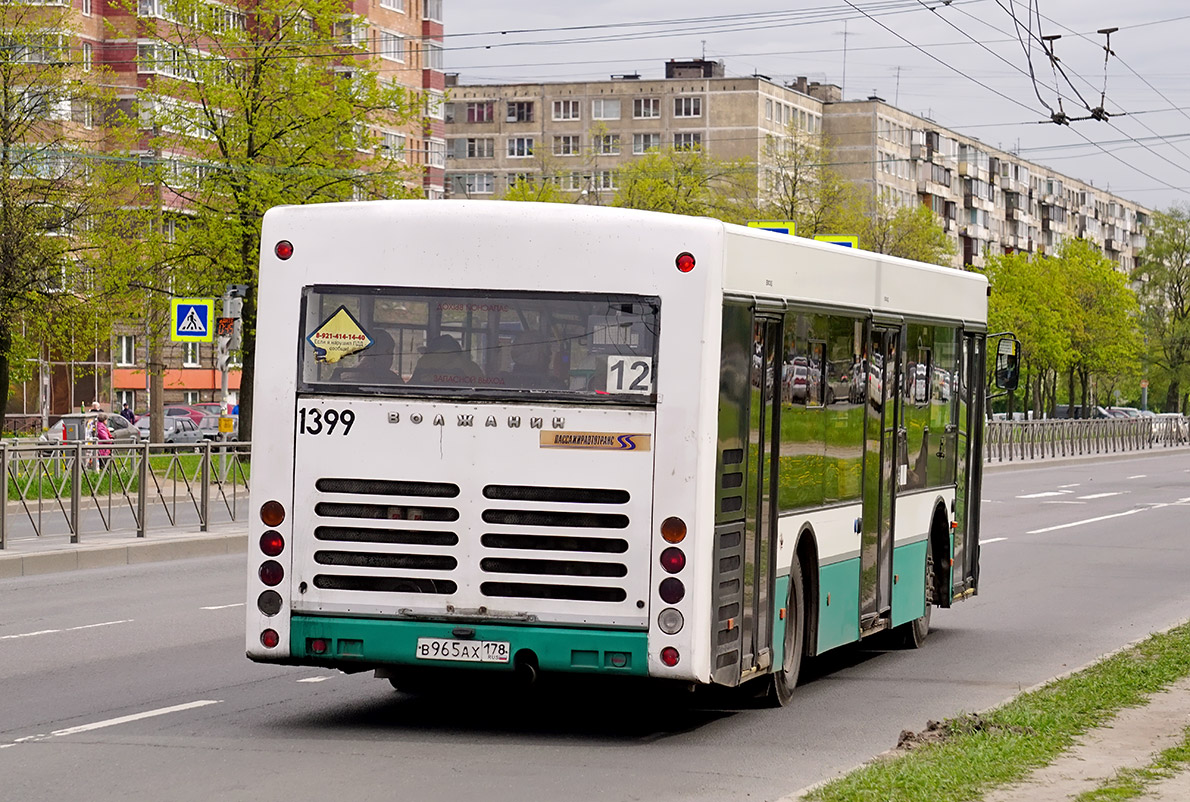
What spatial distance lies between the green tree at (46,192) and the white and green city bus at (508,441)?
3246 cm

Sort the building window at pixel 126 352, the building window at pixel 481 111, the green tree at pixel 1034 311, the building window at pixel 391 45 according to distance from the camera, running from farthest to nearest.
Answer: the building window at pixel 481 111 → the green tree at pixel 1034 311 → the building window at pixel 391 45 → the building window at pixel 126 352

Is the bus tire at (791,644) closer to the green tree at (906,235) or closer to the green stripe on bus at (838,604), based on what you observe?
the green stripe on bus at (838,604)

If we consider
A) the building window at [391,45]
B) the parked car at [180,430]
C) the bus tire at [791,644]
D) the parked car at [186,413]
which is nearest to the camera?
the bus tire at [791,644]

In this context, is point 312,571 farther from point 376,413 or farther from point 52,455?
point 52,455

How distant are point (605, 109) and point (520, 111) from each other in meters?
6.35

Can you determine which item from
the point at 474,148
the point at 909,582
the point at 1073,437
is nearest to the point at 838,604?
the point at 909,582

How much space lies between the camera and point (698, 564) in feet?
31.0

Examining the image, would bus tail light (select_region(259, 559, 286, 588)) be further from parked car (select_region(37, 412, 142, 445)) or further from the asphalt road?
parked car (select_region(37, 412, 142, 445))

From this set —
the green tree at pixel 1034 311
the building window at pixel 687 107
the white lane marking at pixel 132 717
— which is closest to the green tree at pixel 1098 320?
the green tree at pixel 1034 311

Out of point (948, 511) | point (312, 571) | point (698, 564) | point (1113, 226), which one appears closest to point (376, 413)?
point (312, 571)

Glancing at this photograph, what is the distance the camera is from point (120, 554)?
2164cm

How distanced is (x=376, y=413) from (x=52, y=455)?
13234mm

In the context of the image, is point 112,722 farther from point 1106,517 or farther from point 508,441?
point 1106,517

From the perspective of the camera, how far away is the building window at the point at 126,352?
7956 cm
